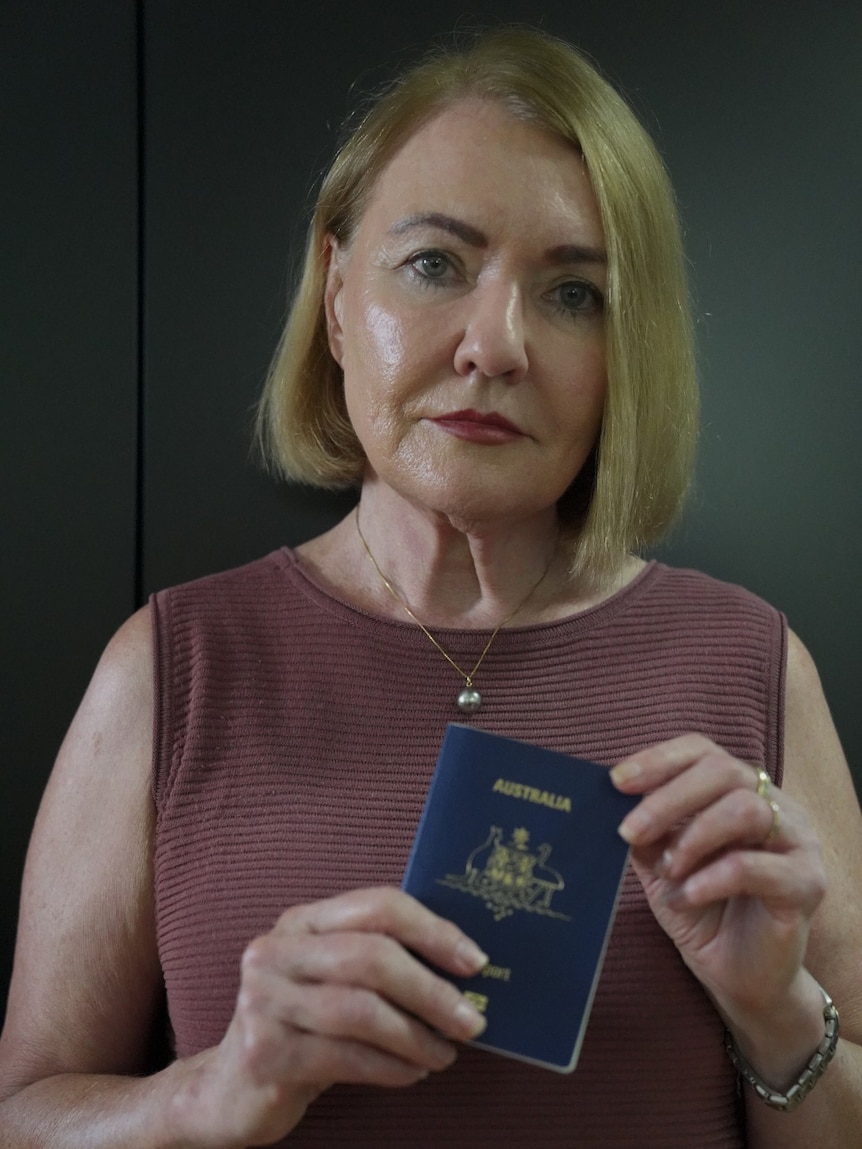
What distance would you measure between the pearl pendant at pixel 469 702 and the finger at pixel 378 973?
41 centimetres

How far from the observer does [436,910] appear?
102cm

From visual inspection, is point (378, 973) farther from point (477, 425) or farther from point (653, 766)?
point (477, 425)

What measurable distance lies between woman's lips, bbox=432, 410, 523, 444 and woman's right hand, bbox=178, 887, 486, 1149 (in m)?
0.53

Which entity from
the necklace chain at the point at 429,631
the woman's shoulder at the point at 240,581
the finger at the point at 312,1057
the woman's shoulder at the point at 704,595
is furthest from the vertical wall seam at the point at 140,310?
the finger at the point at 312,1057

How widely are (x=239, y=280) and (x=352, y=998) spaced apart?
3.40ft

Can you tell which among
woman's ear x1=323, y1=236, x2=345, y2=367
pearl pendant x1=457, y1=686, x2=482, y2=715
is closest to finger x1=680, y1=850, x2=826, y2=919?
pearl pendant x1=457, y1=686, x2=482, y2=715

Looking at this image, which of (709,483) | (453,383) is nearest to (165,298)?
(453,383)

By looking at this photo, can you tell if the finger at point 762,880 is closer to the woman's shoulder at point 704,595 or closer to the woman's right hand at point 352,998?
the woman's right hand at point 352,998

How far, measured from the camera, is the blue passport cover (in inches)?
39.9

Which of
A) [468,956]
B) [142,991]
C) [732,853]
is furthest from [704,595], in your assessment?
[142,991]

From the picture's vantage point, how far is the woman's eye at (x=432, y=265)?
135 cm

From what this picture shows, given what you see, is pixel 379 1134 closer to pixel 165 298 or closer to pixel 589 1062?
pixel 589 1062

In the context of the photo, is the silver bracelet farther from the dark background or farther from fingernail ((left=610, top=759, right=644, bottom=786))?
the dark background

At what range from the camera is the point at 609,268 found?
138 centimetres
